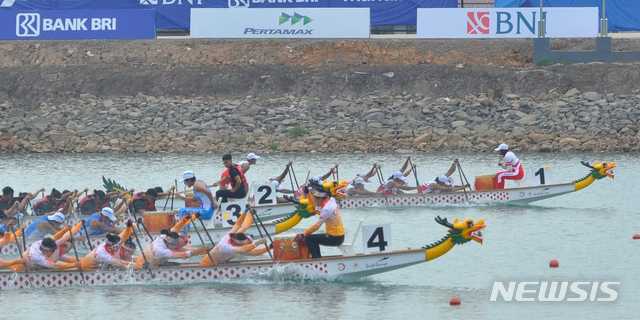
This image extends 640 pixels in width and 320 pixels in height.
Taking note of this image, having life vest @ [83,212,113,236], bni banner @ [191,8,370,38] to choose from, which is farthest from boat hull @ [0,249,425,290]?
bni banner @ [191,8,370,38]

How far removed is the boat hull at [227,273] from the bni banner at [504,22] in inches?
1281

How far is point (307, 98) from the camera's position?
185 ft

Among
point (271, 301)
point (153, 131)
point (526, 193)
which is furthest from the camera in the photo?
point (153, 131)

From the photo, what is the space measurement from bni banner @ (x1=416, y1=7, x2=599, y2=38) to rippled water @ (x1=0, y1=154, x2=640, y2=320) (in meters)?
16.1

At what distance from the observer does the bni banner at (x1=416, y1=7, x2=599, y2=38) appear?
58.2 m

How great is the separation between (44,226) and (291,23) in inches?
1202

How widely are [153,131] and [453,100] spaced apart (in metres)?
10.6

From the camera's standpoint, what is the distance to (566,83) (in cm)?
5553

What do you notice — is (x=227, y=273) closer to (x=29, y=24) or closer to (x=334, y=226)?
(x=334, y=226)

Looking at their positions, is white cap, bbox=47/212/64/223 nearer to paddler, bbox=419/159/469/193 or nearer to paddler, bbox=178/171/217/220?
paddler, bbox=178/171/217/220

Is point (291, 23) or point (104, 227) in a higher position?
point (291, 23)

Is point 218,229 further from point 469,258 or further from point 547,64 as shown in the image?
point 547,64

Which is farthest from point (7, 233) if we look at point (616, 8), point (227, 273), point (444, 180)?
point (616, 8)

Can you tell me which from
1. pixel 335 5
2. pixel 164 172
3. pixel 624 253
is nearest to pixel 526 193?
pixel 624 253
